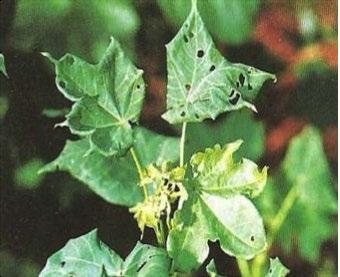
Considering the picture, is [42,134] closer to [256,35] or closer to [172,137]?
[172,137]

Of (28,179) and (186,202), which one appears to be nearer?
(186,202)

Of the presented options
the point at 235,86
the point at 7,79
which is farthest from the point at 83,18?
the point at 235,86

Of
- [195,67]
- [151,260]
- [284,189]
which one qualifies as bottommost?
[284,189]

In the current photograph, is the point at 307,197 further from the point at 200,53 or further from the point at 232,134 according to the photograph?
the point at 200,53

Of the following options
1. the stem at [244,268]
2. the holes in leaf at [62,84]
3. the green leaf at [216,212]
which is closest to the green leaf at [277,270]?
the green leaf at [216,212]

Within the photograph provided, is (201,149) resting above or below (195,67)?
below

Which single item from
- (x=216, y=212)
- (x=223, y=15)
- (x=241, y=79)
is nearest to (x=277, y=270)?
(x=216, y=212)
